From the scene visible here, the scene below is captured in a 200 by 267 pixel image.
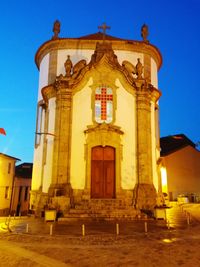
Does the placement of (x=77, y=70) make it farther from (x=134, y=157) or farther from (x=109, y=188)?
(x=109, y=188)

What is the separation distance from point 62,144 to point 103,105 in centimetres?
442

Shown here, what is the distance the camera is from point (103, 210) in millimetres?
17062

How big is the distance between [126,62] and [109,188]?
11760 mm

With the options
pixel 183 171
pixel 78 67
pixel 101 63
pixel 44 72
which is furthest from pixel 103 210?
pixel 183 171

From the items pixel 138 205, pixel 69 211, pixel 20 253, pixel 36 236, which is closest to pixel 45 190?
pixel 69 211

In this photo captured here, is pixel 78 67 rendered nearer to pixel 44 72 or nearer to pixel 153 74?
pixel 44 72

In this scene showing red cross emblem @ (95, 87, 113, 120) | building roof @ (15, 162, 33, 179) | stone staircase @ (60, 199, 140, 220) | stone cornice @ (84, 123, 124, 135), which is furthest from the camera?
building roof @ (15, 162, 33, 179)

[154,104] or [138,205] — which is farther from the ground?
[154,104]

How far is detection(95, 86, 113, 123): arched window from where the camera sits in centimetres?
2091

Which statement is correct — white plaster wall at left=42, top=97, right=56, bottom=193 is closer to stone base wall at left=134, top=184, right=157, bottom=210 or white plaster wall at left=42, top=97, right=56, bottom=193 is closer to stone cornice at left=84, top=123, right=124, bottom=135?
stone cornice at left=84, top=123, right=124, bottom=135

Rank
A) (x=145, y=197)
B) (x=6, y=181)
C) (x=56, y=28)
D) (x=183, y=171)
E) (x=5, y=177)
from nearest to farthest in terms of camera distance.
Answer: (x=145, y=197) → (x=56, y=28) → (x=183, y=171) → (x=5, y=177) → (x=6, y=181)

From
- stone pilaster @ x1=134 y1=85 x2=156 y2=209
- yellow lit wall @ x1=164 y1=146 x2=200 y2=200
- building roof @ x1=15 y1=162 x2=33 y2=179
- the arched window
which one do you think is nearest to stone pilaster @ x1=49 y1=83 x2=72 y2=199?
the arched window

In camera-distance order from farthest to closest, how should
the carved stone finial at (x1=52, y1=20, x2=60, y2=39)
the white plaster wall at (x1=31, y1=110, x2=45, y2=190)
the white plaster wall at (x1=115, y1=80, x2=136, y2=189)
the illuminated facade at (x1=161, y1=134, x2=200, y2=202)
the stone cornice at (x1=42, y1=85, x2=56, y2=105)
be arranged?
the illuminated facade at (x1=161, y1=134, x2=200, y2=202)
the carved stone finial at (x1=52, y1=20, x2=60, y2=39)
the white plaster wall at (x1=31, y1=110, x2=45, y2=190)
the stone cornice at (x1=42, y1=85, x2=56, y2=105)
the white plaster wall at (x1=115, y1=80, x2=136, y2=189)

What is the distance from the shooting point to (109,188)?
1959 centimetres
